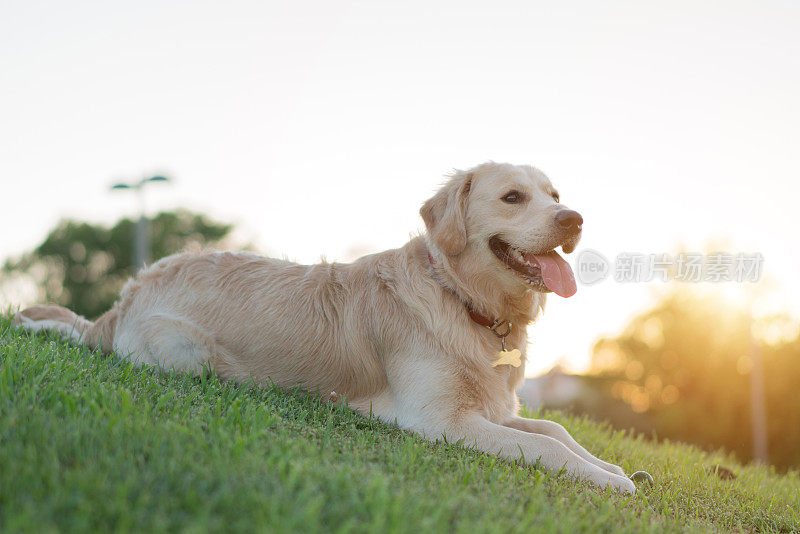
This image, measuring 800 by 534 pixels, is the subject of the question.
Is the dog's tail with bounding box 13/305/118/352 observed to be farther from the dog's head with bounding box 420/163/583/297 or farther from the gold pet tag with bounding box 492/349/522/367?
the gold pet tag with bounding box 492/349/522/367

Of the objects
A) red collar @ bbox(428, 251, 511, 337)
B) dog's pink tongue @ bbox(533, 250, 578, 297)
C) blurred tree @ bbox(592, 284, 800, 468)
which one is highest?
dog's pink tongue @ bbox(533, 250, 578, 297)

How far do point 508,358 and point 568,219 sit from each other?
1.03 m

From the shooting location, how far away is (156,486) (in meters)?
2.14

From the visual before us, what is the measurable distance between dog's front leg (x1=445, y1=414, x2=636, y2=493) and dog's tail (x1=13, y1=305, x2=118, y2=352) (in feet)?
9.58

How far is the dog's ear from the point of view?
14.5ft

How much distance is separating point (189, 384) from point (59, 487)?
1.92 metres

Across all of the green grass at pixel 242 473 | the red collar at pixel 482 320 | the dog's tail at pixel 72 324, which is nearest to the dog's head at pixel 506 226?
the red collar at pixel 482 320

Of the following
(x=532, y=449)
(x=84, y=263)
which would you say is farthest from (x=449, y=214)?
(x=84, y=263)

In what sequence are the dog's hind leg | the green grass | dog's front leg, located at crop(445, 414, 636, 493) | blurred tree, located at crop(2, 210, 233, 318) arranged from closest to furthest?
the green grass, dog's front leg, located at crop(445, 414, 636, 493), the dog's hind leg, blurred tree, located at crop(2, 210, 233, 318)

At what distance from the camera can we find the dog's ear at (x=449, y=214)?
4.41 meters

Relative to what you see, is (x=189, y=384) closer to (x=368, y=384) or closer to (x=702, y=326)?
→ (x=368, y=384)

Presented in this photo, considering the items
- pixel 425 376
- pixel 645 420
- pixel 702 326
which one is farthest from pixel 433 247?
pixel 702 326

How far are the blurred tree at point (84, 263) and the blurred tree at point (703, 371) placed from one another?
22222 mm

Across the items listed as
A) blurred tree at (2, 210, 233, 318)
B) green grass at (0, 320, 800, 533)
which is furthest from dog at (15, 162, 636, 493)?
blurred tree at (2, 210, 233, 318)
